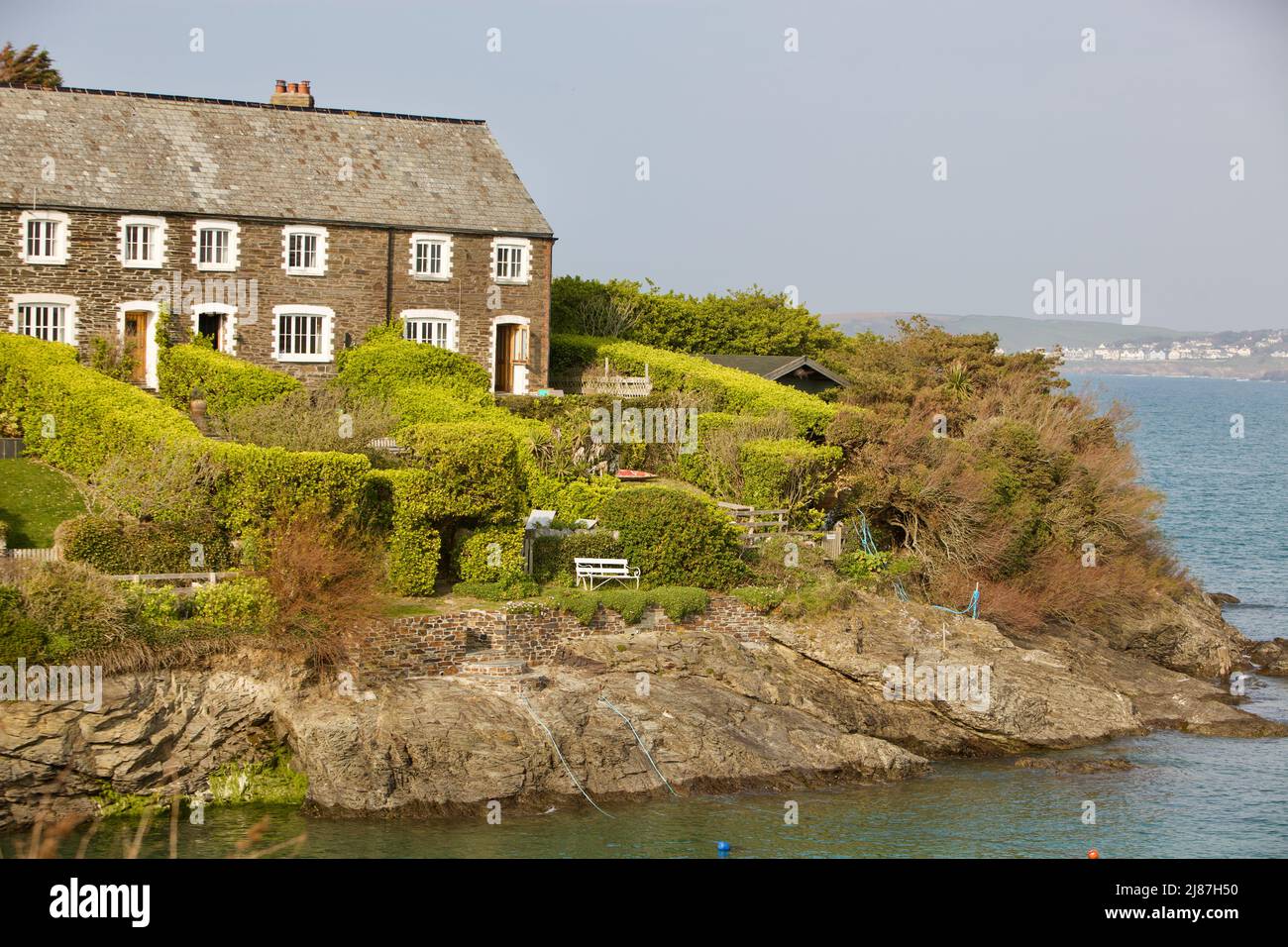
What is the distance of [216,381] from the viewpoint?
40.6 meters

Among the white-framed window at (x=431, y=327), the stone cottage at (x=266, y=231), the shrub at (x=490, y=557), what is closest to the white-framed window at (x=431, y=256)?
the stone cottage at (x=266, y=231)

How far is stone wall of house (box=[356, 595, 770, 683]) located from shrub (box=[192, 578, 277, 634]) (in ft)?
7.23

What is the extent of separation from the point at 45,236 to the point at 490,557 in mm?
17870

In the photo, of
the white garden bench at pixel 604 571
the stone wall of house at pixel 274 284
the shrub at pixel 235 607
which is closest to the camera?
the shrub at pixel 235 607

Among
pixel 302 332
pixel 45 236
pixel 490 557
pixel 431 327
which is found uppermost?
pixel 45 236

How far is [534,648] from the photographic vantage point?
33.0m

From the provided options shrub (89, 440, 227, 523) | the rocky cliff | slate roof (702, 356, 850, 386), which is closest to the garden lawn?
shrub (89, 440, 227, 523)

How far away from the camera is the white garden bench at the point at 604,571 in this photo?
35312mm

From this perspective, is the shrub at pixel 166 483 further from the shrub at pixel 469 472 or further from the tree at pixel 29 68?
the tree at pixel 29 68

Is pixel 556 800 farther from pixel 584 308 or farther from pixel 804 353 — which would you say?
pixel 804 353

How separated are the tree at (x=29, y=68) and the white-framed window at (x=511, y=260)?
25.8m

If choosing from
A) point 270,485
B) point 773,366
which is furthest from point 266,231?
point 773,366

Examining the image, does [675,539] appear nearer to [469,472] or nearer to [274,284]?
[469,472]
